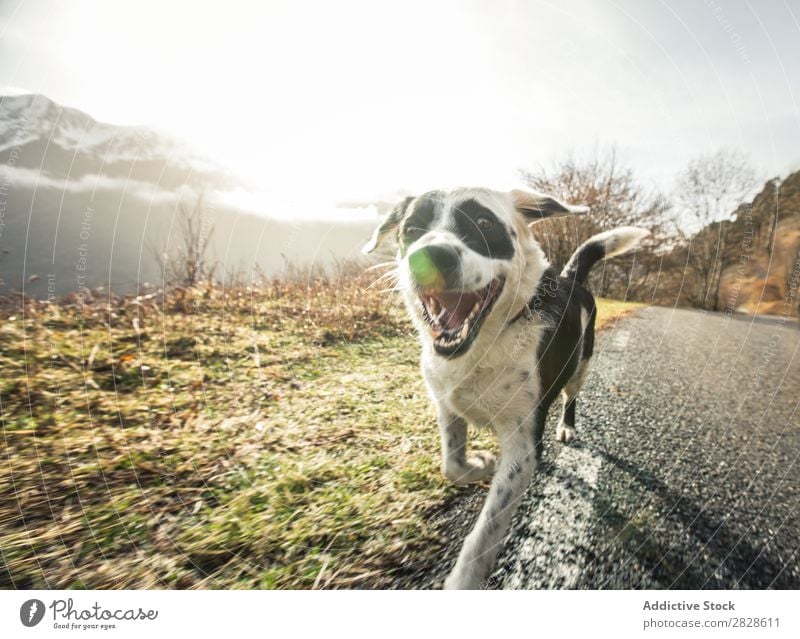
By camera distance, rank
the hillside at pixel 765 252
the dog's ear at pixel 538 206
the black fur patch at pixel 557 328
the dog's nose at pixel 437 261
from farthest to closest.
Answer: the hillside at pixel 765 252
the black fur patch at pixel 557 328
the dog's ear at pixel 538 206
the dog's nose at pixel 437 261

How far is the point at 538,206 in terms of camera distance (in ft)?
5.98

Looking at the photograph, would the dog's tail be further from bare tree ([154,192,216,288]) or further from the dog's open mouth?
bare tree ([154,192,216,288])

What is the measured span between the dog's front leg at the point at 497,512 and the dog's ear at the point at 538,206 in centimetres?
110

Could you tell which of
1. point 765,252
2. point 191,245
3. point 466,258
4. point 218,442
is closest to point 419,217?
point 466,258

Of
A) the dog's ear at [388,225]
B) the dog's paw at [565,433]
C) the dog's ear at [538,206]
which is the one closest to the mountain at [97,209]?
the dog's ear at [388,225]

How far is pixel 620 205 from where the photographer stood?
2.13m

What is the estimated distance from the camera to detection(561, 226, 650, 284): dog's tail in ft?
7.20

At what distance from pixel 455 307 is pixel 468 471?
3.11 feet

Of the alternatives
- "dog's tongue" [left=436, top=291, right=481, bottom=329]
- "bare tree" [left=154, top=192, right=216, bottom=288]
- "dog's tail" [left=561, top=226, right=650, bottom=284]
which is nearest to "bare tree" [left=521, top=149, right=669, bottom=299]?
"dog's tail" [left=561, top=226, right=650, bottom=284]

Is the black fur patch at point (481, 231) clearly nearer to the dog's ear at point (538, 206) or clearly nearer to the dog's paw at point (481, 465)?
the dog's ear at point (538, 206)

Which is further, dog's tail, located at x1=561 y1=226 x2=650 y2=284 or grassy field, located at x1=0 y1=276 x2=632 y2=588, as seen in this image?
dog's tail, located at x1=561 y1=226 x2=650 y2=284

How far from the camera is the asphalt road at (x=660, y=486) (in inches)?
68.9
